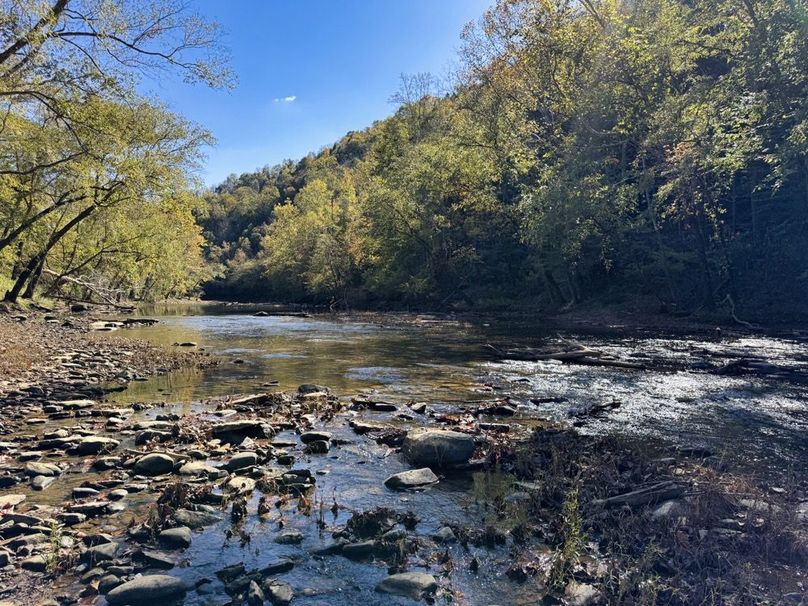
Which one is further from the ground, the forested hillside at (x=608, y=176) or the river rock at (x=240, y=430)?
the forested hillside at (x=608, y=176)

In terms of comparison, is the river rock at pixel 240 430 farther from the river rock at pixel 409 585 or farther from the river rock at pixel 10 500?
the river rock at pixel 409 585

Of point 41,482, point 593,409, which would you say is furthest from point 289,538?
point 593,409

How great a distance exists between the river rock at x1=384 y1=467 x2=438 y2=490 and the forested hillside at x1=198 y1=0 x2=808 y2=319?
15702mm

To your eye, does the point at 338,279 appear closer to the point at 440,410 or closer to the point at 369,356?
the point at 369,356

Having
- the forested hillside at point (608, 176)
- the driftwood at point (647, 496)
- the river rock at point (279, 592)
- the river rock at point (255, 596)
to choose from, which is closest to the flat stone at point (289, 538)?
the river rock at point (279, 592)

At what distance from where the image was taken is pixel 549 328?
1120 inches

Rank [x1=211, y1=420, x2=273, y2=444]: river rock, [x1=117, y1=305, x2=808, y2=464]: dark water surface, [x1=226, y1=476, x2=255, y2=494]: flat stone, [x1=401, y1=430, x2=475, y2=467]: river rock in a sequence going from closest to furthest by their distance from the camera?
[x1=226, y1=476, x2=255, y2=494]: flat stone
[x1=401, y1=430, x2=475, y2=467]: river rock
[x1=211, y1=420, x2=273, y2=444]: river rock
[x1=117, y1=305, x2=808, y2=464]: dark water surface

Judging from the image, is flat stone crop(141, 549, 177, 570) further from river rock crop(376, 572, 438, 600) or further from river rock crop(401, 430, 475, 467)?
river rock crop(401, 430, 475, 467)

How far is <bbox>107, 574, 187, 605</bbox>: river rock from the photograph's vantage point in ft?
13.8

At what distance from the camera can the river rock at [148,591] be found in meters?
4.22

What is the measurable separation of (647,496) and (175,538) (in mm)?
5221

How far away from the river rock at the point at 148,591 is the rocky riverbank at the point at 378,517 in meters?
0.01

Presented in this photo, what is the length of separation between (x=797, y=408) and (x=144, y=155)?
94.5 ft

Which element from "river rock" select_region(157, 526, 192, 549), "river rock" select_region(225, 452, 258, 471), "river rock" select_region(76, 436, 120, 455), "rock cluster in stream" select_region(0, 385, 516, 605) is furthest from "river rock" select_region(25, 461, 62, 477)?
"river rock" select_region(157, 526, 192, 549)
